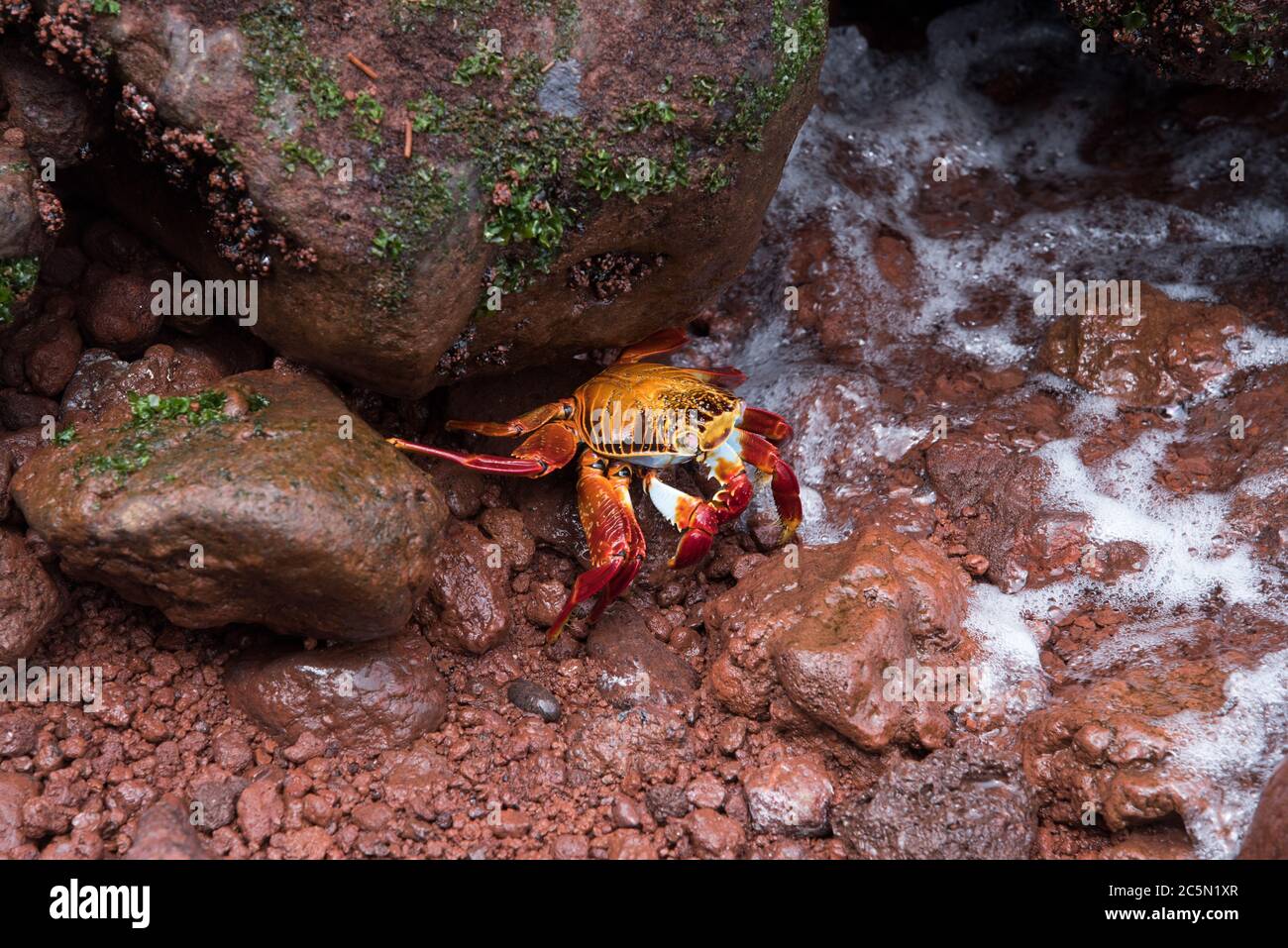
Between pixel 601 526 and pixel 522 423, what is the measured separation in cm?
55

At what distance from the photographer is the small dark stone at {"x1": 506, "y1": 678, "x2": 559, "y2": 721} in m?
3.94

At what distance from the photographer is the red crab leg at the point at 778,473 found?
4.47 meters

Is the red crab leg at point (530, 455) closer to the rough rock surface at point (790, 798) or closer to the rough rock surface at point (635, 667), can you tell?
the rough rock surface at point (635, 667)

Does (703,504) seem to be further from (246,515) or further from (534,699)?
(246,515)

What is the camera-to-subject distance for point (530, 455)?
4289 millimetres

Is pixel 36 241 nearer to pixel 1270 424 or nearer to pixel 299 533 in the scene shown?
pixel 299 533

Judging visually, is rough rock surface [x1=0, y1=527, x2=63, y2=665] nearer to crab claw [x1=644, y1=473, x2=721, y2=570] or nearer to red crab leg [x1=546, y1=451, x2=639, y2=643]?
red crab leg [x1=546, y1=451, x2=639, y2=643]

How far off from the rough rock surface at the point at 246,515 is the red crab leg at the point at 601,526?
73 centimetres

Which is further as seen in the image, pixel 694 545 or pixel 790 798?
pixel 694 545

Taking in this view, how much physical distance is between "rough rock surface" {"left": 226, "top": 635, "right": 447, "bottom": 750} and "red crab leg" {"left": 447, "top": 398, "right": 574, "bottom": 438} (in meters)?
0.96

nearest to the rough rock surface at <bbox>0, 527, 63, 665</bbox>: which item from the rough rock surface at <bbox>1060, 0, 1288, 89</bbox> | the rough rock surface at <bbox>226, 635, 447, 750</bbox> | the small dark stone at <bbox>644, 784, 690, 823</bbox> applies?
the rough rock surface at <bbox>226, 635, 447, 750</bbox>

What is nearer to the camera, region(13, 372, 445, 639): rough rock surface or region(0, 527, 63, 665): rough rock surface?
region(13, 372, 445, 639): rough rock surface

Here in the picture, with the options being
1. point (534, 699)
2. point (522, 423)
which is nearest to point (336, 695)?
point (534, 699)

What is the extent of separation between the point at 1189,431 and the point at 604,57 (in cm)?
290
